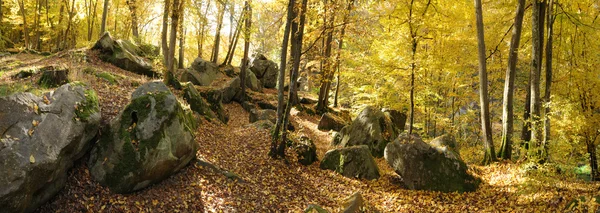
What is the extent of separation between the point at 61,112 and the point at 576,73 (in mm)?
13222

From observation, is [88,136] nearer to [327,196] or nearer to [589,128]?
[327,196]

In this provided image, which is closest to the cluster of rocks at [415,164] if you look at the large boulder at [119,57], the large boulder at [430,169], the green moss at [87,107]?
the large boulder at [430,169]

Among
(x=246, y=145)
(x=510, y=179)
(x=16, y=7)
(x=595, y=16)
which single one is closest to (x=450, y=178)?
(x=510, y=179)

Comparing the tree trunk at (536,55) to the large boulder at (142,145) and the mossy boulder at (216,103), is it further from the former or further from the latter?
the mossy boulder at (216,103)

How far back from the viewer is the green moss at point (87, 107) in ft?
19.3

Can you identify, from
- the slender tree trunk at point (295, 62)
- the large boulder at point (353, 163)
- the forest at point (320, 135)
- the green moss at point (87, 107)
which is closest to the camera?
the forest at point (320, 135)

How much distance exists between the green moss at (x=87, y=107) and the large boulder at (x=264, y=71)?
18.3 meters

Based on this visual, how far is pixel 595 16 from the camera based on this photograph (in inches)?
427

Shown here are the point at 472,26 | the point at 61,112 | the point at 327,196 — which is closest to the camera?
the point at 61,112

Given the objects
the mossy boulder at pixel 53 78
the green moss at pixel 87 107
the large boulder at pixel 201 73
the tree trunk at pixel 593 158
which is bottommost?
the tree trunk at pixel 593 158

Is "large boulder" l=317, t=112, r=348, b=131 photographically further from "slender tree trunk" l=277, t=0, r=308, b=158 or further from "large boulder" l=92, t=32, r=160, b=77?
"large boulder" l=92, t=32, r=160, b=77

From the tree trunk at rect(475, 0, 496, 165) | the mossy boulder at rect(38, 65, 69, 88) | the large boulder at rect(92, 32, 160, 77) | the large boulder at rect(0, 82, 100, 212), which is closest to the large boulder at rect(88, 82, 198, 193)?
the large boulder at rect(0, 82, 100, 212)

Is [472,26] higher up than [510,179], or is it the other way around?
[472,26]

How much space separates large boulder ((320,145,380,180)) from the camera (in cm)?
970
